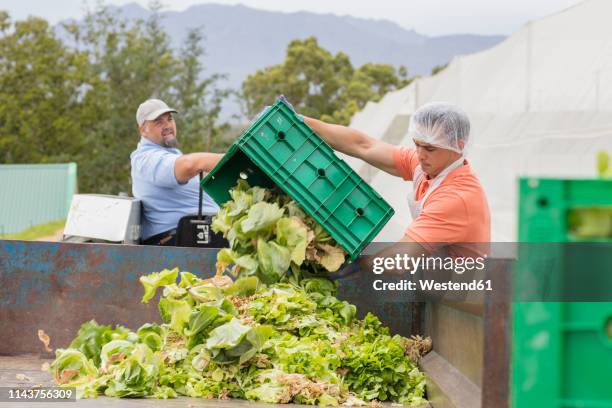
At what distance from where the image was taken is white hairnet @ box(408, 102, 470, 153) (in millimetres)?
5562

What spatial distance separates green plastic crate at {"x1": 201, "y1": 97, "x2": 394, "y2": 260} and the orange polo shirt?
0.25 metres

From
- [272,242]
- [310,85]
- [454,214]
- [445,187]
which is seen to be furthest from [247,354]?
[310,85]

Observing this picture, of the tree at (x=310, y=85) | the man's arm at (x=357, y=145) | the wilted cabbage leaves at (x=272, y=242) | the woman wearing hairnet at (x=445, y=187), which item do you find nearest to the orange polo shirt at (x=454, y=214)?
the woman wearing hairnet at (x=445, y=187)

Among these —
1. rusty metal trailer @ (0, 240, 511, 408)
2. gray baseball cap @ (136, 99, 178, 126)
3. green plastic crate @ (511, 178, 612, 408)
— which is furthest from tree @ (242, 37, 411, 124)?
green plastic crate @ (511, 178, 612, 408)

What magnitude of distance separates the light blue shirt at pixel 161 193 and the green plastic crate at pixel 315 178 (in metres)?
2.69

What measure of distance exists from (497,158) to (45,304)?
12.7 metres

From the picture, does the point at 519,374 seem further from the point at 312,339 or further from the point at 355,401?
the point at 312,339

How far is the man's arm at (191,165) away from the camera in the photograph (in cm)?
769

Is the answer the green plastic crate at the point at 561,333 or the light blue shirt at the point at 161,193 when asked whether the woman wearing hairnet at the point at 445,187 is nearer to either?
the light blue shirt at the point at 161,193

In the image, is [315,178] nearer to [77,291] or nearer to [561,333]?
[77,291]

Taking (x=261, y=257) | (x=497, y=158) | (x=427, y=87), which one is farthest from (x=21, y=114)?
(x=261, y=257)

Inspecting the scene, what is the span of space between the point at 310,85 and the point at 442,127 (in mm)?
67427

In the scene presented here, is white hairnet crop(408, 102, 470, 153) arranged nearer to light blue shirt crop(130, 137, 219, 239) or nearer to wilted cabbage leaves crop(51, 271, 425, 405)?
wilted cabbage leaves crop(51, 271, 425, 405)

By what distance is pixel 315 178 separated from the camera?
18.4ft
